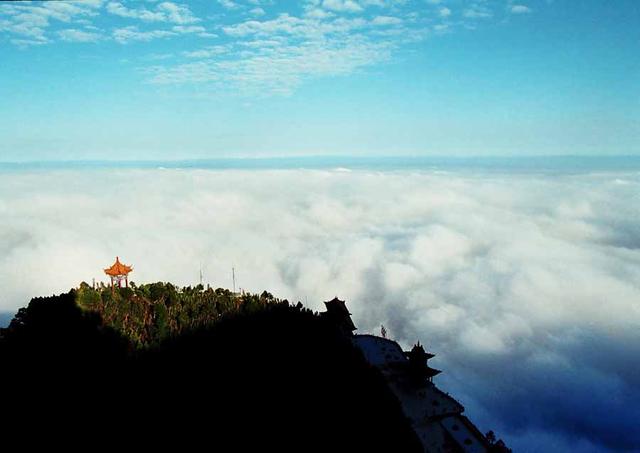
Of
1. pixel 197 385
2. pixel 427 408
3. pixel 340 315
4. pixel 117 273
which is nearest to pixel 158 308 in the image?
pixel 117 273

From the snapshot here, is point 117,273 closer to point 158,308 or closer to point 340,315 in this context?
point 158,308

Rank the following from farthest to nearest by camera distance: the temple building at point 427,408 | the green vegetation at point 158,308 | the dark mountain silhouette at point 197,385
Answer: the green vegetation at point 158,308
the temple building at point 427,408
the dark mountain silhouette at point 197,385

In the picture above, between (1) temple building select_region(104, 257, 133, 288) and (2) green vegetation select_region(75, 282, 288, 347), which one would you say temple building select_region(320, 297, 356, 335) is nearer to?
(2) green vegetation select_region(75, 282, 288, 347)

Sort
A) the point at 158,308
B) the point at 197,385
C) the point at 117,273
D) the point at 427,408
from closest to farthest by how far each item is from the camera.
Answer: the point at 197,385 < the point at 427,408 < the point at 158,308 < the point at 117,273

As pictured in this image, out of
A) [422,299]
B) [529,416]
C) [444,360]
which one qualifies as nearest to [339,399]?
[529,416]

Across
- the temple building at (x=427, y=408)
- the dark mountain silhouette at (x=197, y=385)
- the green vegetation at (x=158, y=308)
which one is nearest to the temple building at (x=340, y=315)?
the temple building at (x=427, y=408)

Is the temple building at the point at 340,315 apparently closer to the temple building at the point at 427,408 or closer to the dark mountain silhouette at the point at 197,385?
the temple building at the point at 427,408
